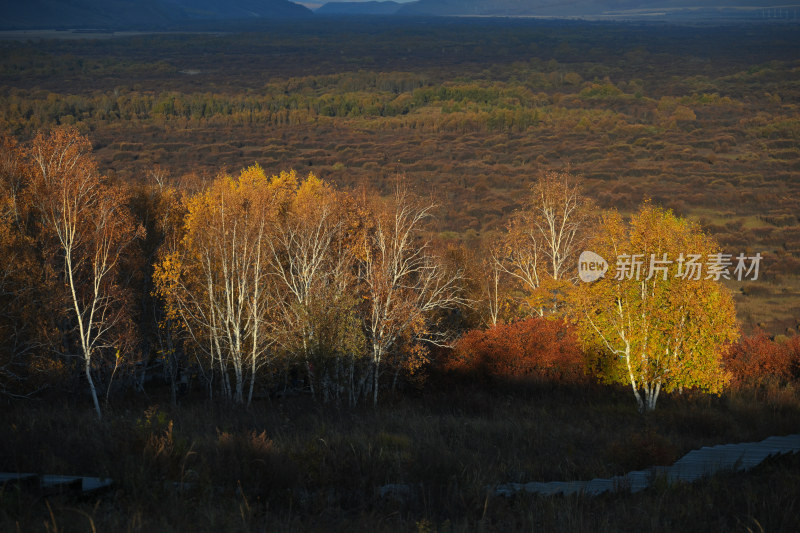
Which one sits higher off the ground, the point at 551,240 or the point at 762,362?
the point at 551,240

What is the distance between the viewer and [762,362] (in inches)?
1038

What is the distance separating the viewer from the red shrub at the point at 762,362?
24375 mm

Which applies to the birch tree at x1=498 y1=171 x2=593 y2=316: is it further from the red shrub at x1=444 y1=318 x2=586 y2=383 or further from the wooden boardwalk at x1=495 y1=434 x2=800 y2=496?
the wooden boardwalk at x1=495 y1=434 x2=800 y2=496

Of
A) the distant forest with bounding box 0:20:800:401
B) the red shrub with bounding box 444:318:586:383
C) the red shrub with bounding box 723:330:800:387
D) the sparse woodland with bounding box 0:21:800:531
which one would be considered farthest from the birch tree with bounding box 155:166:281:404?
the red shrub with bounding box 723:330:800:387

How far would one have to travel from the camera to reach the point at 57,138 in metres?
23.0

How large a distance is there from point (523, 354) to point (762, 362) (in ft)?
31.0

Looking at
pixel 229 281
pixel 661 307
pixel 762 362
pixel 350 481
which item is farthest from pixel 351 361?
pixel 762 362

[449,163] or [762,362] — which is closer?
[762,362]

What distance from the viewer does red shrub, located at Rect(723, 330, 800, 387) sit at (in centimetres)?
2438

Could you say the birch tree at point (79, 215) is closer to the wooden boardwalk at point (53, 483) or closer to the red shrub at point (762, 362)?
the wooden boardwalk at point (53, 483)

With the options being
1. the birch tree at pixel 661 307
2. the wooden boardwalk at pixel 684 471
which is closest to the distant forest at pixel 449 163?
the birch tree at pixel 661 307

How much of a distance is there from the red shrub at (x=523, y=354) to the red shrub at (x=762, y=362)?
209 inches

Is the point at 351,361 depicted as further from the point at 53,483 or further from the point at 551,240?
the point at 53,483

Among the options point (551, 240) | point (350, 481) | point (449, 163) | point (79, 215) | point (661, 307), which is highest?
point (79, 215)
